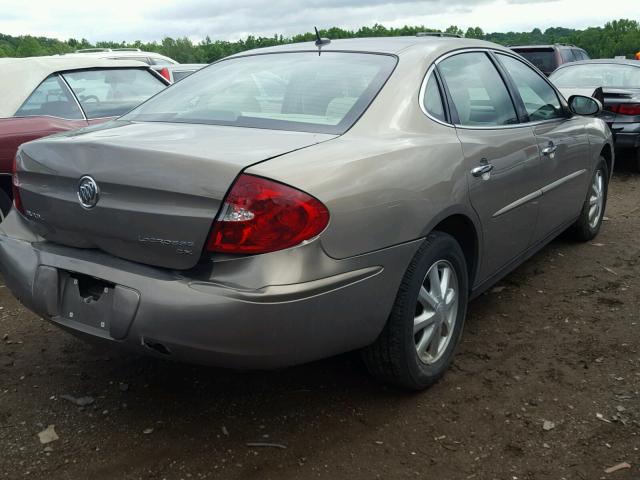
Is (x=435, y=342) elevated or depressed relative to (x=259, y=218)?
depressed

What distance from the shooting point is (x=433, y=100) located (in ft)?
10.0

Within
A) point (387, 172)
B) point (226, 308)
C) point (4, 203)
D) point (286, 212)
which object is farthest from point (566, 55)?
point (226, 308)

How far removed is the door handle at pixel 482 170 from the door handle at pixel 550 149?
0.81 m

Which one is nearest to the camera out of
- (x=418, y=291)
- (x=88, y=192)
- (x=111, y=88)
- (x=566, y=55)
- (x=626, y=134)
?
(x=88, y=192)

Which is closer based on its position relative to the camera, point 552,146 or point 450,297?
point 450,297

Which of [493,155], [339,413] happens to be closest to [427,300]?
[339,413]

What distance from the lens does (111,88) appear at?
575 cm

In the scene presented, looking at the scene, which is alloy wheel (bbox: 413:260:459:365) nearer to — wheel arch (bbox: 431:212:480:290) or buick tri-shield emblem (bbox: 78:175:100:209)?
wheel arch (bbox: 431:212:480:290)

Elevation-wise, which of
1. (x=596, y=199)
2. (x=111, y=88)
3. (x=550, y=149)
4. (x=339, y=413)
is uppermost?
(x=111, y=88)

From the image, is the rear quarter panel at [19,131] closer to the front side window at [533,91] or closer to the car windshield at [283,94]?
the car windshield at [283,94]

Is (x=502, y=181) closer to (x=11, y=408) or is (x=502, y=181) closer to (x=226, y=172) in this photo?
(x=226, y=172)

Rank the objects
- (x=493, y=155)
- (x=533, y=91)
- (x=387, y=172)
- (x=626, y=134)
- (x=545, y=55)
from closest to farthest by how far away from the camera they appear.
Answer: (x=387, y=172), (x=493, y=155), (x=533, y=91), (x=626, y=134), (x=545, y=55)

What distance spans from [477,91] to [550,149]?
74 centimetres

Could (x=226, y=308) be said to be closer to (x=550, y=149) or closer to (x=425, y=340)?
(x=425, y=340)
